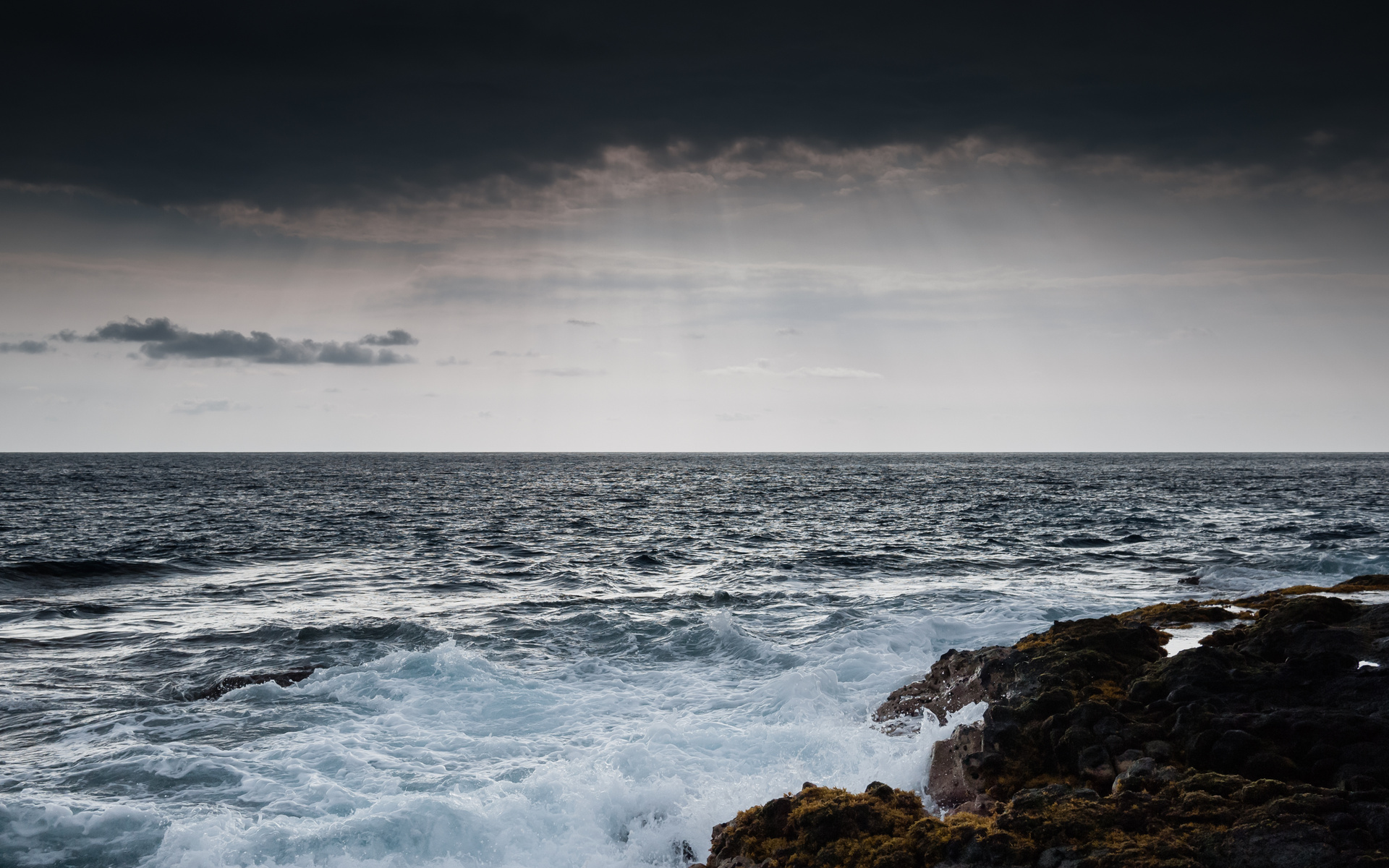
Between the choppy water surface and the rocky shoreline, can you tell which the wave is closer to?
the choppy water surface

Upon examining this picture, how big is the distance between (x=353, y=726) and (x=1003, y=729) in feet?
29.9

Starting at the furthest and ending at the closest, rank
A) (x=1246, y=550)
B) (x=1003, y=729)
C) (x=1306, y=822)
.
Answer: (x=1246, y=550), (x=1003, y=729), (x=1306, y=822)

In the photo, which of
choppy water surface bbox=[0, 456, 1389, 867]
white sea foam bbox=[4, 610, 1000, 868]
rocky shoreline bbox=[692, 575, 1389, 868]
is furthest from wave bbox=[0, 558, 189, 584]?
rocky shoreline bbox=[692, 575, 1389, 868]

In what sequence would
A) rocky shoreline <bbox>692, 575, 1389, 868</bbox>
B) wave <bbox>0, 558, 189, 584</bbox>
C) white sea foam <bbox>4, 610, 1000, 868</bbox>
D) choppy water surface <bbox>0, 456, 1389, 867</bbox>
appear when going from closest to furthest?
Answer: rocky shoreline <bbox>692, 575, 1389, 868</bbox> → white sea foam <bbox>4, 610, 1000, 868</bbox> → choppy water surface <bbox>0, 456, 1389, 867</bbox> → wave <bbox>0, 558, 189, 584</bbox>

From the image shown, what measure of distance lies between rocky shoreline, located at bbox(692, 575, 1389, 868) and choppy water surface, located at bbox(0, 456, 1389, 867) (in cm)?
150

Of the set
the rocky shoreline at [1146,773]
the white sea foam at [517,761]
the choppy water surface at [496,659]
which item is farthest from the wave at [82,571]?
the rocky shoreline at [1146,773]

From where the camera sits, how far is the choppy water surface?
7.91 metres

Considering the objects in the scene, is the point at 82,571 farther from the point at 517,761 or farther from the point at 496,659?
the point at 517,761

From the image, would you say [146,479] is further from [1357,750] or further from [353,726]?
[1357,750]

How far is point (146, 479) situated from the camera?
73.6m

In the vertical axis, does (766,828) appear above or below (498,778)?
above

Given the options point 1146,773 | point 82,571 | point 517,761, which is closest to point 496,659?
point 517,761

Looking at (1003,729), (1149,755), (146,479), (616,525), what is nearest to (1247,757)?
(1149,755)

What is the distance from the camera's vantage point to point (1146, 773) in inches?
235
